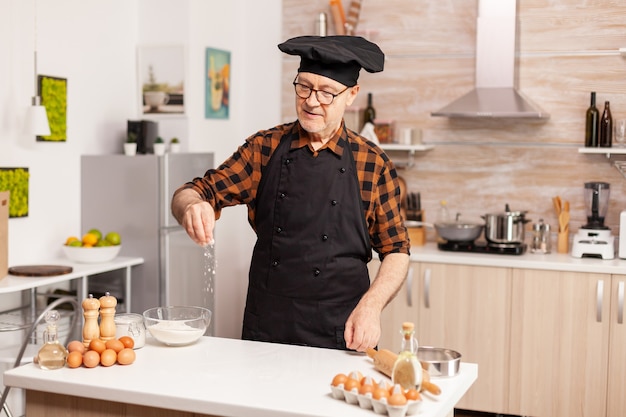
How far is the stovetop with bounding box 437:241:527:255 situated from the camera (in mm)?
4742

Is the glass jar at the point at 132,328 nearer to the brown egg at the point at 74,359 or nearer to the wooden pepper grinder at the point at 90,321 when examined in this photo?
the wooden pepper grinder at the point at 90,321

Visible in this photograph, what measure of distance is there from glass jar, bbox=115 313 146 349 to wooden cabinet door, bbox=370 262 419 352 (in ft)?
7.82

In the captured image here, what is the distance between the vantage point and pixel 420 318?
4.82m

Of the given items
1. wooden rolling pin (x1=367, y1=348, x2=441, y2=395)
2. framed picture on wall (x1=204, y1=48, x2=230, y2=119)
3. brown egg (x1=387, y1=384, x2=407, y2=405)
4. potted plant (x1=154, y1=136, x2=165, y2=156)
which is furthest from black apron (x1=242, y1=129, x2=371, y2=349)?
framed picture on wall (x1=204, y1=48, x2=230, y2=119)

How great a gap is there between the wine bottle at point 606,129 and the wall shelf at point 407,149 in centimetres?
97

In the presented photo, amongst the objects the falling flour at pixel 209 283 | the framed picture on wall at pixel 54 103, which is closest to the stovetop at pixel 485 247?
the falling flour at pixel 209 283

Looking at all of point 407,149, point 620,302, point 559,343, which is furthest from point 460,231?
point 620,302

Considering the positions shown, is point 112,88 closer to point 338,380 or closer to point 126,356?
point 126,356

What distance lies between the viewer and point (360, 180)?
2.91 m

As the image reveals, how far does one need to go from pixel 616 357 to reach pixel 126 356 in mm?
2910

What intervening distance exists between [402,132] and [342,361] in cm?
290

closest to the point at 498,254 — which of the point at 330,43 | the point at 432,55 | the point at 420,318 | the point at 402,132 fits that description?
the point at 420,318

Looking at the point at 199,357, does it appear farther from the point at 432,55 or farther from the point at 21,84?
the point at 432,55

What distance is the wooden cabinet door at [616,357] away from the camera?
442cm
